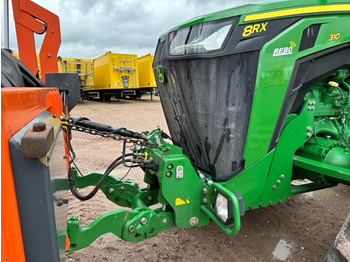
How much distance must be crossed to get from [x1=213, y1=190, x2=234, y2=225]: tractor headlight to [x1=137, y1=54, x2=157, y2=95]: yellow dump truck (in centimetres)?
1436

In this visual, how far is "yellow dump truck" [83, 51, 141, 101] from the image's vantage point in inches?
565

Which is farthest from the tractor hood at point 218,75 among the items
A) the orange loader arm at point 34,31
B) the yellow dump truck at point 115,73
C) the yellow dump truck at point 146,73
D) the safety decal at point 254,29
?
the yellow dump truck at point 146,73

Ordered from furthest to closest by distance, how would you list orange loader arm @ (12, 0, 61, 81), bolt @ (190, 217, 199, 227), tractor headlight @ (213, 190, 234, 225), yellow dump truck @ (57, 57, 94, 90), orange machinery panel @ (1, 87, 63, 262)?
yellow dump truck @ (57, 57, 94, 90) → orange loader arm @ (12, 0, 61, 81) → bolt @ (190, 217, 199, 227) → tractor headlight @ (213, 190, 234, 225) → orange machinery panel @ (1, 87, 63, 262)

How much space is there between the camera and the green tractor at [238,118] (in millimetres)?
1800

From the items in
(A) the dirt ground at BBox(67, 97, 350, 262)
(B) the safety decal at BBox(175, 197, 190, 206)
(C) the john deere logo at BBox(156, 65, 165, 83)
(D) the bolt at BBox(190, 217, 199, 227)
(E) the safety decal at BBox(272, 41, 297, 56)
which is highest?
(E) the safety decal at BBox(272, 41, 297, 56)

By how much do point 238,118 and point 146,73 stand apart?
14.8 meters

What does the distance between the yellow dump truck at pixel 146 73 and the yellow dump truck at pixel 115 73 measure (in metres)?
1.11

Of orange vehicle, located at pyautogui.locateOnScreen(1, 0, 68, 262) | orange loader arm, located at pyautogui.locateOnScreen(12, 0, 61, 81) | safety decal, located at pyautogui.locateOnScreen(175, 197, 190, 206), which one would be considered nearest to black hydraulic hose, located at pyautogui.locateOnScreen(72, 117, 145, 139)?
safety decal, located at pyautogui.locateOnScreen(175, 197, 190, 206)

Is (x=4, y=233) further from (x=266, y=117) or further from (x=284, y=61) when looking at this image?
(x=284, y=61)

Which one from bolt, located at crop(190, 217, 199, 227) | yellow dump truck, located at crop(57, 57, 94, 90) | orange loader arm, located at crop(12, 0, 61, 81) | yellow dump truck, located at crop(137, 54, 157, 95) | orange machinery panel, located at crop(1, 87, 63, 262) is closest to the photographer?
orange machinery panel, located at crop(1, 87, 63, 262)

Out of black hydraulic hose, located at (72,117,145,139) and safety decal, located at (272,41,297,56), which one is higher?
safety decal, located at (272,41,297,56)

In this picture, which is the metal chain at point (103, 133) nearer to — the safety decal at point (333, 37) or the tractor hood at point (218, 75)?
the tractor hood at point (218, 75)

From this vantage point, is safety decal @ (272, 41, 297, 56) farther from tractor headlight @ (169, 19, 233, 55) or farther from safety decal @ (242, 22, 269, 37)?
tractor headlight @ (169, 19, 233, 55)

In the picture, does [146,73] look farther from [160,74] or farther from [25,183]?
[25,183]
